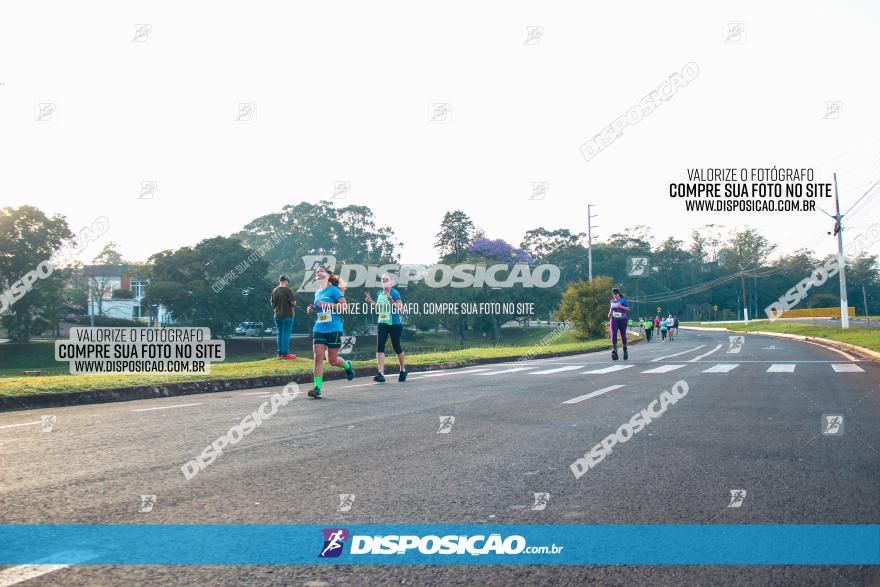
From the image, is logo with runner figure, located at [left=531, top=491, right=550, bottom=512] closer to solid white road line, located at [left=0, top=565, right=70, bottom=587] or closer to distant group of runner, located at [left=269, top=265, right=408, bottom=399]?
solid white road line, located at [left=0, top=565, right=70, bottom=587]

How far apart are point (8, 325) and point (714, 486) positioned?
55.1 meters

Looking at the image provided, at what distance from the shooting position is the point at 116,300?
73.4 meters

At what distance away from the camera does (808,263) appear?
378ft

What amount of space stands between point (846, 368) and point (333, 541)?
15060 millimetres

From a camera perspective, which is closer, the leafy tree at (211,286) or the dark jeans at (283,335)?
the dark jeans at (283,335)

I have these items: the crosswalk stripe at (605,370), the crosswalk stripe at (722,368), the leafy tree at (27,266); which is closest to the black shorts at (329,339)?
the crosswalk stripe at (605,370)

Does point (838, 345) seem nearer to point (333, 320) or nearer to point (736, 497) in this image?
point (333, 320)

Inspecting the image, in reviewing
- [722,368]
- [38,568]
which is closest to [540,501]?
[38,568]

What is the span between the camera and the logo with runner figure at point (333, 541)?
308 cm

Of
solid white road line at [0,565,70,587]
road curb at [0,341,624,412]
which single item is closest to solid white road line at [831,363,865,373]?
road curb at [0,341,624,412]

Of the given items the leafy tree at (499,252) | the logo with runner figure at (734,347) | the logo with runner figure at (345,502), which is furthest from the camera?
the leafy tree at (499,252)

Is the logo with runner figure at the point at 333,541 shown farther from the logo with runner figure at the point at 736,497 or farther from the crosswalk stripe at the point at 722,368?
the crosswalk stripe at the point at 722,368

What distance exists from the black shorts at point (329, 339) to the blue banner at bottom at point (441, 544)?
6.93 meters

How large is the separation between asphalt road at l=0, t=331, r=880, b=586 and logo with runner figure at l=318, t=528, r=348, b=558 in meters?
0.16
